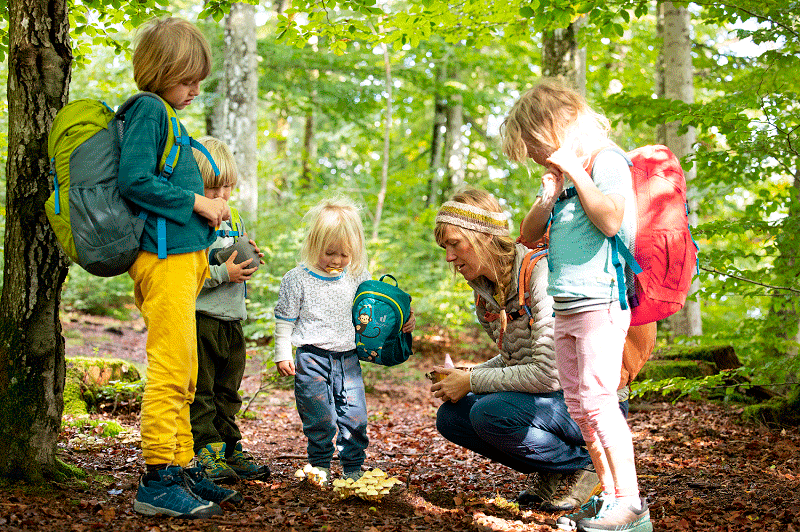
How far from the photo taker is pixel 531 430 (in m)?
3.04

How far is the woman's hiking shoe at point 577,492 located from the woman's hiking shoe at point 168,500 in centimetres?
160

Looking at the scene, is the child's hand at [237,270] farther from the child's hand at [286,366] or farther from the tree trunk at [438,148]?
the tree trunk at [438,148]

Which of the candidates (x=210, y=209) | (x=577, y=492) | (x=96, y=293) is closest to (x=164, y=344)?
(x=210, y=209)

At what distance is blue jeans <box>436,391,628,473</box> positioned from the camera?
9.98 feet

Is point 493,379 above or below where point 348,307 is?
below

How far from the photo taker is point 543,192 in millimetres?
2680

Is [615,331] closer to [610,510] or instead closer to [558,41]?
[610,510]

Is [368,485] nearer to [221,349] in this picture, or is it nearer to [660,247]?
[221,349]

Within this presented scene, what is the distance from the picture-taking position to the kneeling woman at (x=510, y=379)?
3.05 m

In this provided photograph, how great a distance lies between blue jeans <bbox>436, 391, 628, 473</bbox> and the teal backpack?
59 centimetres

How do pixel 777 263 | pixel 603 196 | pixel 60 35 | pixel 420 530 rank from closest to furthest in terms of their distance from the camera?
pixel 603 196
pixel 420 530
pixel 60 35
pixel 777 263

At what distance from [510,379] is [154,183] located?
75.7 inches

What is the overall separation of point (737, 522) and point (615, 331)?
107cm

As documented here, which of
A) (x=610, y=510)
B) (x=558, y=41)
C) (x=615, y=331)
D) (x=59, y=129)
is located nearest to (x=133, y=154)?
(x=59, y=129)
